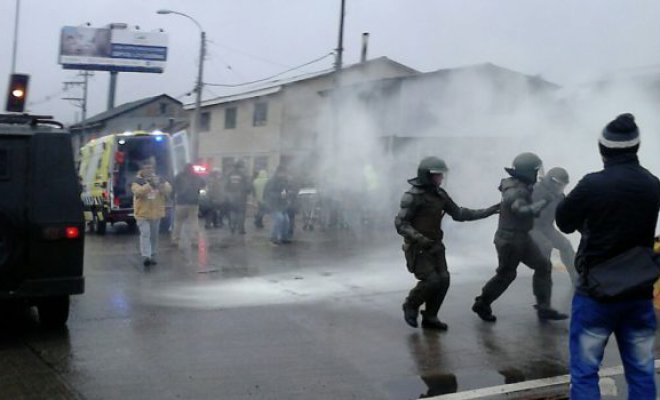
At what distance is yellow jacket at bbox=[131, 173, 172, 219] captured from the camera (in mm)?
8977

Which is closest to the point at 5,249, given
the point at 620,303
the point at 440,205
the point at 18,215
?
the point at 18,215

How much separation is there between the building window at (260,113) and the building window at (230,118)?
3.00m

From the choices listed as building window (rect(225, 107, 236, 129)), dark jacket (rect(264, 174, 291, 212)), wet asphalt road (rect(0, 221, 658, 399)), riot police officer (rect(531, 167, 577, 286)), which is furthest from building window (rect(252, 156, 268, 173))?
riot police officer (rect(531, 167, 577, 286))

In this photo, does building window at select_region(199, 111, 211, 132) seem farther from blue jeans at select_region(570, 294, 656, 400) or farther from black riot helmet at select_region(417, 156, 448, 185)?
blue jeans at select_region(570, 294, 656, 400)

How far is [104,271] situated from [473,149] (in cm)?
639

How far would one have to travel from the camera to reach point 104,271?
8.83 m

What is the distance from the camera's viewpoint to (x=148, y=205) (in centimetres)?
907

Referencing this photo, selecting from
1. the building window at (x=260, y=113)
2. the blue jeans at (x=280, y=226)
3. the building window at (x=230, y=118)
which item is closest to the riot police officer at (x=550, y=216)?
the blue jeans at (x=280, y=226)

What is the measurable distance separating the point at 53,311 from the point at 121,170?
985 cm

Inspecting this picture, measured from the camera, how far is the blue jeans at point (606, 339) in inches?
123

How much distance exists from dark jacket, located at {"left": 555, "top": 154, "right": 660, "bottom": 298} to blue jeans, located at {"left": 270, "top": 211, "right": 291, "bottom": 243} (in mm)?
9327

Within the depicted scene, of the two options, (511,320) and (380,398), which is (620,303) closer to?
(380,398)

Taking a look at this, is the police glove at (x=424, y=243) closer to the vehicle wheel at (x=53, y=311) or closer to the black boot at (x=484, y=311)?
the black boot at (x=484, y=311)

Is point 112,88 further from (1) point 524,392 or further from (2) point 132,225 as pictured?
(1) point 524,392
